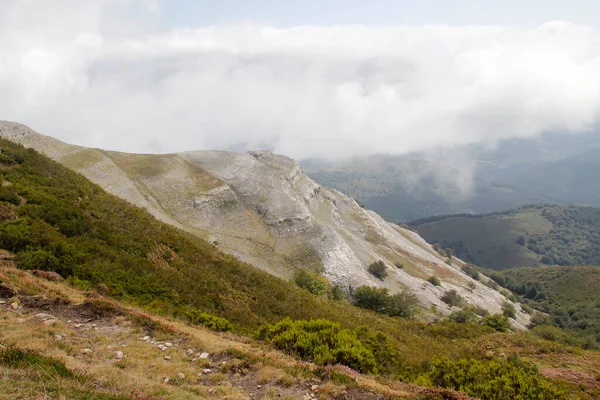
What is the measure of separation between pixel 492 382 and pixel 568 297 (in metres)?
195

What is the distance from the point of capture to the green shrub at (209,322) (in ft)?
67.4

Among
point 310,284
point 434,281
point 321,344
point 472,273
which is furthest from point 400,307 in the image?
point 472,273

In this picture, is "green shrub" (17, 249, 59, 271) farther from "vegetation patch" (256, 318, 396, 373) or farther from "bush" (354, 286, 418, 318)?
"bush" (354, 286, 418, 318)

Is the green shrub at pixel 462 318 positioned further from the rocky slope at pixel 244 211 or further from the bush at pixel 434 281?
the bush at pixel 434 281

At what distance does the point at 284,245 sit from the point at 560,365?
66214 mm

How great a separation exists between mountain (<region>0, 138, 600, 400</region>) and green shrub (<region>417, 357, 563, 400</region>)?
7 centimetres

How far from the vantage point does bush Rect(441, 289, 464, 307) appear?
9511 centimetres

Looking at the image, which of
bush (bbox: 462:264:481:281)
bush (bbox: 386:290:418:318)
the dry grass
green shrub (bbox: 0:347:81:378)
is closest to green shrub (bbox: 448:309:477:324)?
bush (bbox: 386:290:418:318)

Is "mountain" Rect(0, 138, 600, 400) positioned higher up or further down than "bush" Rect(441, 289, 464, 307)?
higher up

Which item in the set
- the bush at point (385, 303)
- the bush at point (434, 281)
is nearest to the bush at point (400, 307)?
the bush at point (385, 303)

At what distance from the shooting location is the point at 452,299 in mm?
96750

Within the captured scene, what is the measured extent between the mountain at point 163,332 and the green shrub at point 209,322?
89 mm

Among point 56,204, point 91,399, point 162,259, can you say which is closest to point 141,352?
point 91,399

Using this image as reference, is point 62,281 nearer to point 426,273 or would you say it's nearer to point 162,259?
point 162,259
